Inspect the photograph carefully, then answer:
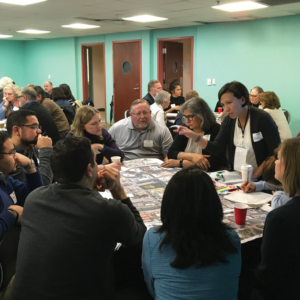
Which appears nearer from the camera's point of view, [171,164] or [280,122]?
[171,164]

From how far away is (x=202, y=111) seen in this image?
3225mm

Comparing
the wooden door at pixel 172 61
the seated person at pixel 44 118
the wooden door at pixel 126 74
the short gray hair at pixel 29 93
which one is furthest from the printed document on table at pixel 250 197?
the wooden door at pixel 126 74

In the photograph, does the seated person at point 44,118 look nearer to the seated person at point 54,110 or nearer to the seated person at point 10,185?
the seated person at point 54,110

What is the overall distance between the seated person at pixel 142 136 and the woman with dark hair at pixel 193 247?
7.80 feet

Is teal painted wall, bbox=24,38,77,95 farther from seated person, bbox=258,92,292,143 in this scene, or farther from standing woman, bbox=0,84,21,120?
seated person, bbox=258,92,292,143

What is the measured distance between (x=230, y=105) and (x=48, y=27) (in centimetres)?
769

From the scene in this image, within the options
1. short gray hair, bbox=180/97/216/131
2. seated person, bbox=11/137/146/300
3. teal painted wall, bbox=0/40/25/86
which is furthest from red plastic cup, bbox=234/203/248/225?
teal painted wall, bbox=0/40/25/86

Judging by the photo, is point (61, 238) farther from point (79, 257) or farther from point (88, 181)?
Result: point (88, 181)

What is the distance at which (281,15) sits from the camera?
6973mm

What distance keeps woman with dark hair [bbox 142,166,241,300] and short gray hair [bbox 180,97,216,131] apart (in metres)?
1.93

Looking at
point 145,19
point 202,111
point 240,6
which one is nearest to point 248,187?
point 202,111

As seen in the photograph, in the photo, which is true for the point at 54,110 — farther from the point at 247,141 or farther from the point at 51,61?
the point at 51,61

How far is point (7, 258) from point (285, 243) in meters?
1.22

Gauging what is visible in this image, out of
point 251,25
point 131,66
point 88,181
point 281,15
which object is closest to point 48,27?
point 131,66
